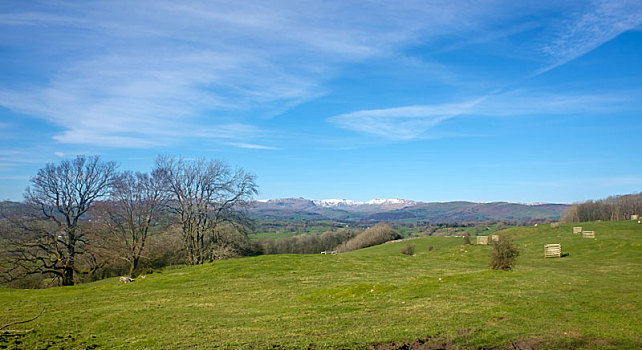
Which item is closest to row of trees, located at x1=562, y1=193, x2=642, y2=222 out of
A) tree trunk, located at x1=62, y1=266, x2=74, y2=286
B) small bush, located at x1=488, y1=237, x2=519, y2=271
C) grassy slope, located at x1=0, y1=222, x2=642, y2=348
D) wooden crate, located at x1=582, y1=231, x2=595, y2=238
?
wooden crate, located at x1=582, y1=231, x2=595, y2=238

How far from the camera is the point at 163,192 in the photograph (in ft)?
152

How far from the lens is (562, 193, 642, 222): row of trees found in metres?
87.4

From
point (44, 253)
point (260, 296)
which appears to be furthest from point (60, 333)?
point (44, 253)

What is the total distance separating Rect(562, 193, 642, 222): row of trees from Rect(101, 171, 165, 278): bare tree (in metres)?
90.4

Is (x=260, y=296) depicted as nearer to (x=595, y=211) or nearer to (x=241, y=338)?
(x=241, y=338)

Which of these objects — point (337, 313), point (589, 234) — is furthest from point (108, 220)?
point (589, 234)

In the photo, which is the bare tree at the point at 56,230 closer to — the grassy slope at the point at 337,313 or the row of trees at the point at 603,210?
the grassy slope at the point at 337,313

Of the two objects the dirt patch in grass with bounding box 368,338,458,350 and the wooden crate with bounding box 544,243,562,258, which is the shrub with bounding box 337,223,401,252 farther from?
the dirt patch in grass with bounding box 368,338,458,350

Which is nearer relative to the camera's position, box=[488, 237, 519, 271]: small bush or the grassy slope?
the grassy slope

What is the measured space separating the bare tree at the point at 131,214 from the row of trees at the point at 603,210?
90.4 meters

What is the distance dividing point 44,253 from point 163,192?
13.0 metres

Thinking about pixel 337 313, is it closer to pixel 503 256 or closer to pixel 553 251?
pixel 503 256

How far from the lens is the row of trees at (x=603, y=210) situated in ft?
287

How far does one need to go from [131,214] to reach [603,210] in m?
101
